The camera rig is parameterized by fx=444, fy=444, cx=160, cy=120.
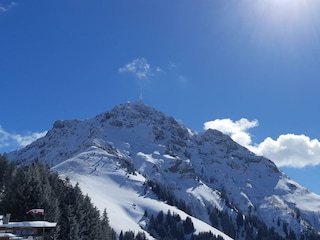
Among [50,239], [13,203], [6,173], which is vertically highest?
[6,173]

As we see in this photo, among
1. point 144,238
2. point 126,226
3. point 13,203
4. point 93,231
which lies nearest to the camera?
point 13,203

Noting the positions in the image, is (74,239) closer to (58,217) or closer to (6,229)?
(58,217)

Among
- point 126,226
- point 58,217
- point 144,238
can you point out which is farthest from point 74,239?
point 126,226

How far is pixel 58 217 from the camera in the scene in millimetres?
67688

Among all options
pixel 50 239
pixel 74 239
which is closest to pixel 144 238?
pixel 74 239

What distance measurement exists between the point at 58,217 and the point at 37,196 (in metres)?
4.62

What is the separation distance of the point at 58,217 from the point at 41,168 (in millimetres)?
22274

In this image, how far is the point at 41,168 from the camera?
8781 cm

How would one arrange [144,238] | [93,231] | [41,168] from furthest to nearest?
[144,238], [41,168], [93,231]

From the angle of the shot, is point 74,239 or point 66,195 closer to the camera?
point 74,239

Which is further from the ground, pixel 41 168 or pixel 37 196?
pixel 41 168

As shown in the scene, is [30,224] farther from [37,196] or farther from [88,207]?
[88,207]

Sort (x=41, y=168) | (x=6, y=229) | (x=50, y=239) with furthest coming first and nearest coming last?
(x=41, y=168)
(x=50, y=239)
(x=6, y=229)

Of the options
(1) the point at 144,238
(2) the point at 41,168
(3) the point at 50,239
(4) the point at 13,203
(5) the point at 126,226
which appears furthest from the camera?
(5) the point at 126,226
